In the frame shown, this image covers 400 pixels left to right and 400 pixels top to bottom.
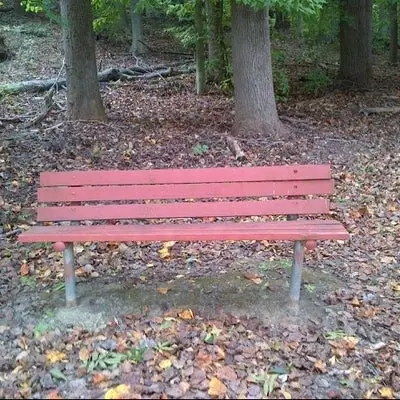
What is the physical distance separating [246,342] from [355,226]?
99.2 inches

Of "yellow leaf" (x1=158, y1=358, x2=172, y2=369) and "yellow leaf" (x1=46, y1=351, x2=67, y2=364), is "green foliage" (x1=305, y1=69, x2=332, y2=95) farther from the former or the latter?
"yellow leaf" (x1=46, y1=351, x2=67, y2=364)

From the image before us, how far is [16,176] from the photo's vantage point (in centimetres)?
623

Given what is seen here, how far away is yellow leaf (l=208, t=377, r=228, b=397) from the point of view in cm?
284

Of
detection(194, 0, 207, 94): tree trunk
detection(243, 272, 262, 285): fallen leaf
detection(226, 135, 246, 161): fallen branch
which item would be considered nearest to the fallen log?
detection(194, 0, 207, 94): tree trunk

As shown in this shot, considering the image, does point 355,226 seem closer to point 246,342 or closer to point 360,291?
point 360,291

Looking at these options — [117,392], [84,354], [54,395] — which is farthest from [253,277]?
[54,395]

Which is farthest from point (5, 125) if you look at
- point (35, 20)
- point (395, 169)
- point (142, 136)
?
point (35, 20)

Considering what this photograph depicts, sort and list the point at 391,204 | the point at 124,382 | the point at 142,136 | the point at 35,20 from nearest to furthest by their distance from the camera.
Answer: the point at 124,382, the point at 391,204, the point at 142,136, the point at 35,20

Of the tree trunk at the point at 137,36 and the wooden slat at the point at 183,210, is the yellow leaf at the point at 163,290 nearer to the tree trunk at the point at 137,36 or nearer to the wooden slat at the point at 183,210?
the wooden slat at the point at 183,210

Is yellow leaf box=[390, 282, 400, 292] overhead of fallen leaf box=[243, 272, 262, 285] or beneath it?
beneath

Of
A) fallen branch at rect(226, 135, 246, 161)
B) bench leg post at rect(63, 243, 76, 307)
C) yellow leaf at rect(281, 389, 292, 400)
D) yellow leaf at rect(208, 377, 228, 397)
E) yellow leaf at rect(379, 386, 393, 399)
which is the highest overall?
fallen branch at rect(226, 135, 246, 161)

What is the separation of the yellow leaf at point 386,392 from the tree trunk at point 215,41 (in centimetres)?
972

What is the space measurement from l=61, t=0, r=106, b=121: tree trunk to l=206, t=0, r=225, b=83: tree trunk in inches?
157

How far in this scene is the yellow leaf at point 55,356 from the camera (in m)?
3.16
